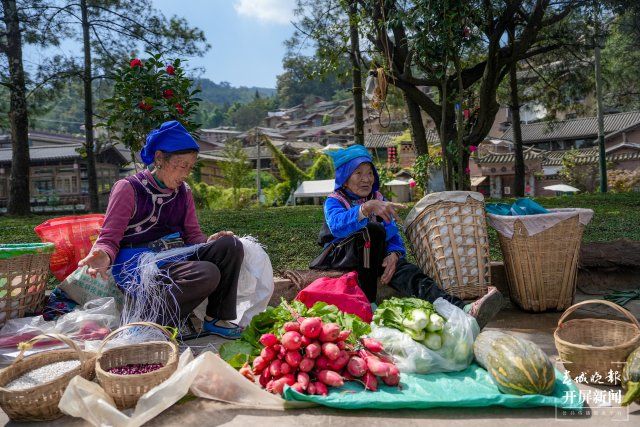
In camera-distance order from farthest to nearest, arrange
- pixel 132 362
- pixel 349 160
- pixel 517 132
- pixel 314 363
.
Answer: pixel 517 132 < pixel 349 160 < pixel 132 362 < pixel 314 363

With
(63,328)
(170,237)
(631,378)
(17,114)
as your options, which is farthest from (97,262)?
(17,114)

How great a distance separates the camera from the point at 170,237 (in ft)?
10.7

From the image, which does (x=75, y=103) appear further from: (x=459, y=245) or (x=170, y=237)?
(x=459, y=245)

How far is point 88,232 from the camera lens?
3.53 metres

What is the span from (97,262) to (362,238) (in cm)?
164

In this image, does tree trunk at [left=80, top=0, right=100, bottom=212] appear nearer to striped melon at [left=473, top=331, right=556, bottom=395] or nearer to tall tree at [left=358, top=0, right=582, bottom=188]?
tall tree at [left=358, top=0, right=582, bottom=188]

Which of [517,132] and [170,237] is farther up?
[517,132]

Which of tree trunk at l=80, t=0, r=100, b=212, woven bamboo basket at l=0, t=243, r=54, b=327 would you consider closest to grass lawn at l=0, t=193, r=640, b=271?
woven bamboo basket at l=0, t=243, r=54, b=327

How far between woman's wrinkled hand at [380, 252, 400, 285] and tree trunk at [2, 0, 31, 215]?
1137cm

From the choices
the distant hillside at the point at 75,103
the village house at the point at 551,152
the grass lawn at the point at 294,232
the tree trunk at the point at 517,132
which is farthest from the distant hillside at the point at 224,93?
the grass lawn at the point at 294,232

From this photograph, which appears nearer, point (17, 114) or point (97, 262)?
point (97, 262)

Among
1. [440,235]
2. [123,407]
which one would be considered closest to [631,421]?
[440,235]

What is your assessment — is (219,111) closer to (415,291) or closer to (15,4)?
(15,4)

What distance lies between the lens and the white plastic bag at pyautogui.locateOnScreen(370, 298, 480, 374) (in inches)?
97.2
